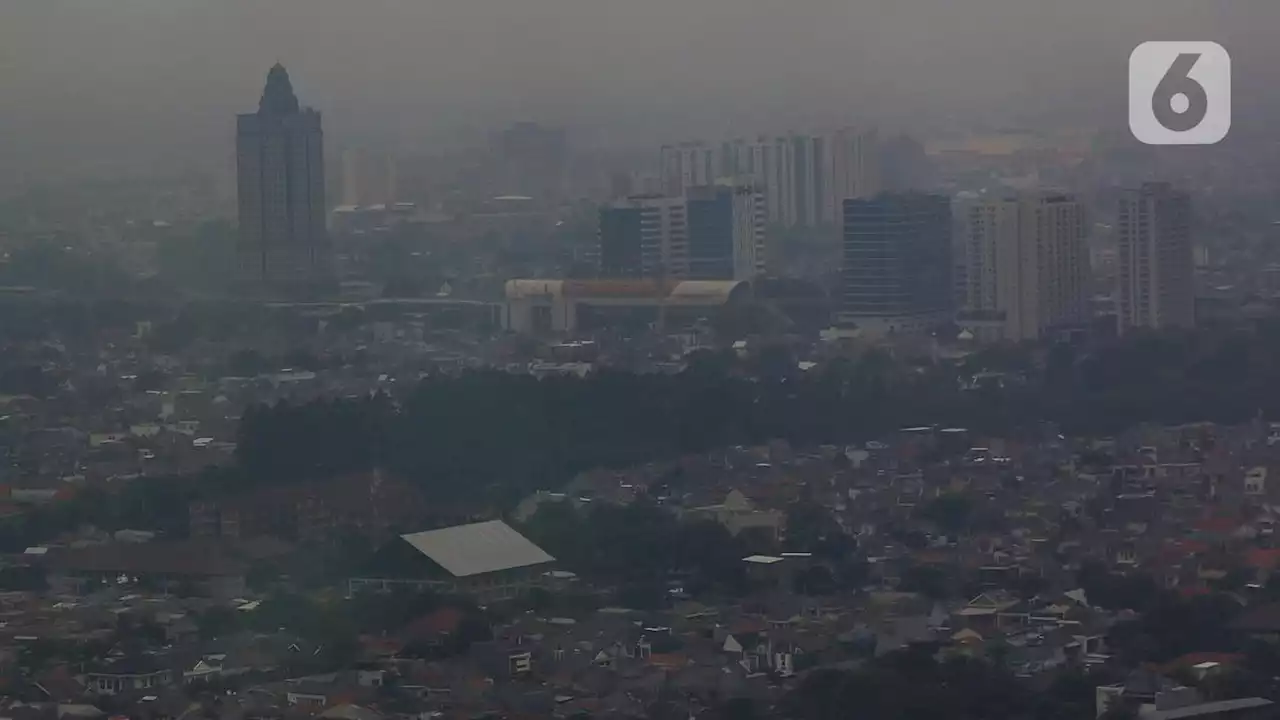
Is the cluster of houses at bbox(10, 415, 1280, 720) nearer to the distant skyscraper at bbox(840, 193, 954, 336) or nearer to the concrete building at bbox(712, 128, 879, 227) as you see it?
the distant skyscraper at bbox(840, 193, 954, 336)

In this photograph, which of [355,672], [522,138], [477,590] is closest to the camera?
[355,672]

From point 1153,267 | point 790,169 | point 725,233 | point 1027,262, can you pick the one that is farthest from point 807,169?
point 1153,267

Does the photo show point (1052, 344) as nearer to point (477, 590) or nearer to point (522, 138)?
point (522, 138)

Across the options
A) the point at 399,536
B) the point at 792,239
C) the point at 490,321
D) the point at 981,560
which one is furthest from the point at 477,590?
the point at 792,239

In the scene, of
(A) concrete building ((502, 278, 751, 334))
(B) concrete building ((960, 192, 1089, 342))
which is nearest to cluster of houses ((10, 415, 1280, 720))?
(B) concrete building ((960, 192, 1089, 342))

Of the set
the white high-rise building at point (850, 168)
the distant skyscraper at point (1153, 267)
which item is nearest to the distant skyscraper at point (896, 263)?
the white high-rise building at point (850, 168)

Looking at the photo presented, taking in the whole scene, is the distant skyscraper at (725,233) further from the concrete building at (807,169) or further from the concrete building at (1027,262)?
the concrete building at (1027,262)
